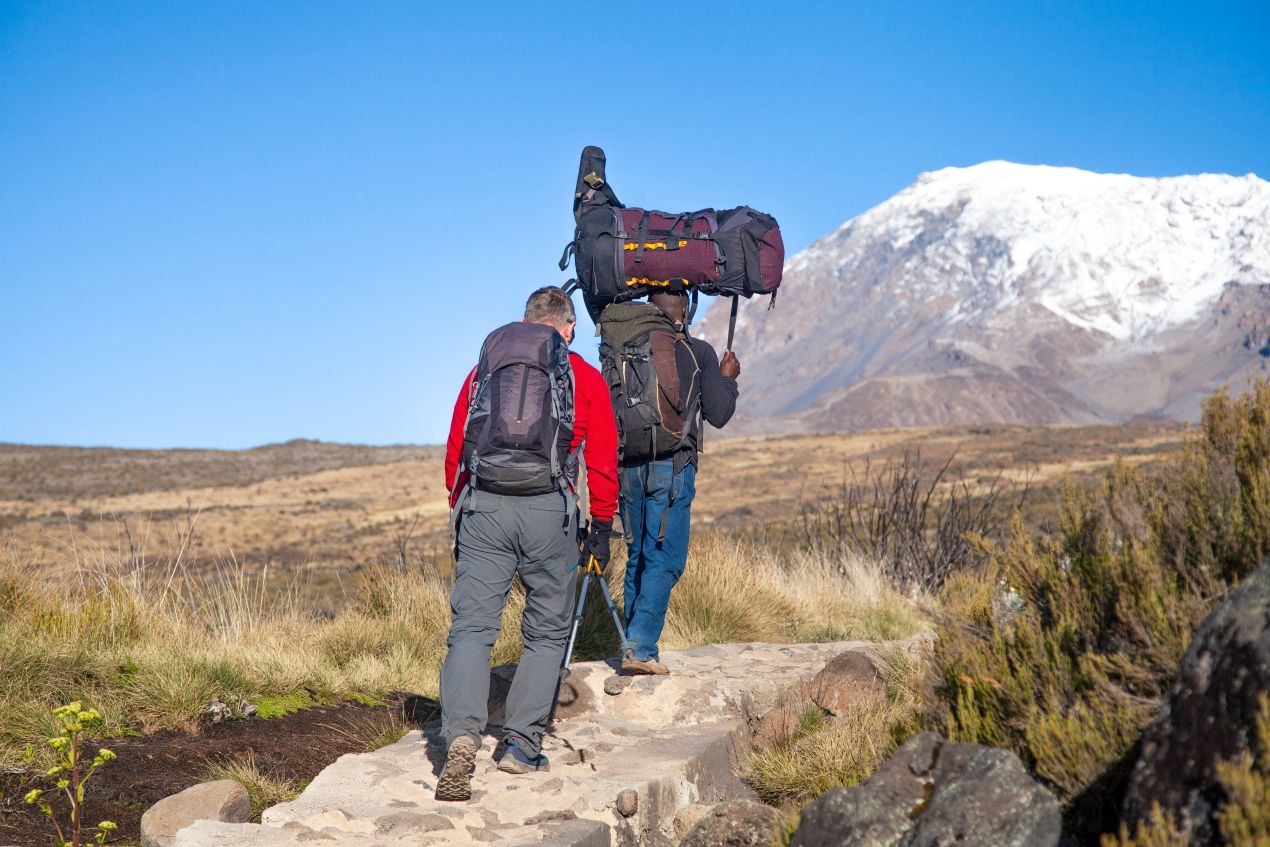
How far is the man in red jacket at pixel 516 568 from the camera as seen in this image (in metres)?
4.68

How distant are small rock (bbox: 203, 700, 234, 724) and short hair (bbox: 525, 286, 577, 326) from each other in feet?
9.55

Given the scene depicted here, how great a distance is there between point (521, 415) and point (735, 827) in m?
1.75

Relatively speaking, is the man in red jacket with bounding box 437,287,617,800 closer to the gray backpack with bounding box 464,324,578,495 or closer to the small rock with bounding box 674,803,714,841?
the gray backpack with bounding box 464,324,578,495

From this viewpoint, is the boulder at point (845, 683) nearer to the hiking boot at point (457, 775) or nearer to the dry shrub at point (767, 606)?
the dry shrub at point (767, 606)

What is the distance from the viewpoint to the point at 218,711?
6223 mm

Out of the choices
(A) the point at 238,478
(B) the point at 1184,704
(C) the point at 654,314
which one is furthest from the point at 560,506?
(A) the point at 238,478

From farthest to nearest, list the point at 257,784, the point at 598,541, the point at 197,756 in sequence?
the point at 197,756, the point at 598,541, the point at 257,784

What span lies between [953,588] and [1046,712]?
1022 millimetres

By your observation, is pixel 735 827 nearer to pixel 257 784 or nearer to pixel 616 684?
pixel 616 684

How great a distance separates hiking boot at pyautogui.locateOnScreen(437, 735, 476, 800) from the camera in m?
4.41

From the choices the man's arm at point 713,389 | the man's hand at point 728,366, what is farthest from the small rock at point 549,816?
the man's hand at point 728,366

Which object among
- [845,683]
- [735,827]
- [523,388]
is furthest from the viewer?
[845,683]

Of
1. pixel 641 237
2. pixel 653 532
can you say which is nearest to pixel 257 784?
pixel 653 532

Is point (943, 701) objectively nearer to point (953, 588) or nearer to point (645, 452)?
point (953, 588)
